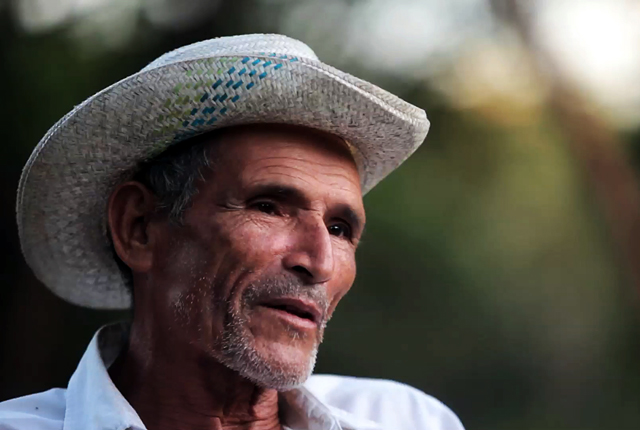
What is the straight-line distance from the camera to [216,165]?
182 cm

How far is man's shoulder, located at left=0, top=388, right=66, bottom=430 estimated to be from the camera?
70.9 inches

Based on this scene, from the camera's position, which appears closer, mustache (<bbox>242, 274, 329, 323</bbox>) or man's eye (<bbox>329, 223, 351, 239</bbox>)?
mustache (<bbox>242, 274, 329, 323</bbox>)

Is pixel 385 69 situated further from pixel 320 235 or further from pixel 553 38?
pixel 320 235

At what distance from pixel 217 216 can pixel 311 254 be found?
0.25 metres

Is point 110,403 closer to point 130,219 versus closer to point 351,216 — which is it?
point 130,219

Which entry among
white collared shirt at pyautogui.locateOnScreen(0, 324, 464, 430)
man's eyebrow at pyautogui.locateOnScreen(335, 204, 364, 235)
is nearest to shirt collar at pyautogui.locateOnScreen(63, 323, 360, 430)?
white collared shirt at pyautogui.locateOnScreen(0, 324, 464, 430)

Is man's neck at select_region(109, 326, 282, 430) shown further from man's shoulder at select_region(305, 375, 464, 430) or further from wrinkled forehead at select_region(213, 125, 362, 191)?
wrinkled forehead at select_region(213, 125, 362, 191)

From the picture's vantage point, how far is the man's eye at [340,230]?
1914 mm

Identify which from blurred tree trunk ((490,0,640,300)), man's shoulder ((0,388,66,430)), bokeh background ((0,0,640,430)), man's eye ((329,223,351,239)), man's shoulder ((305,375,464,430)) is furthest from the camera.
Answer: blurred tree trunk ((490,0,640,300))

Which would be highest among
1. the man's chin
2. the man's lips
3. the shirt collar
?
the man's lips

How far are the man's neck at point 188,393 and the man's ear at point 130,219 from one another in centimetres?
A: 24

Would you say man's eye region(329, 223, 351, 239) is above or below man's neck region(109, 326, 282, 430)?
above

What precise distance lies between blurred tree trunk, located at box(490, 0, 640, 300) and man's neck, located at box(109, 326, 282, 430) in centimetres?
221

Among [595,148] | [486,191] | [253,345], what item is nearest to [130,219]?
[253,345]
